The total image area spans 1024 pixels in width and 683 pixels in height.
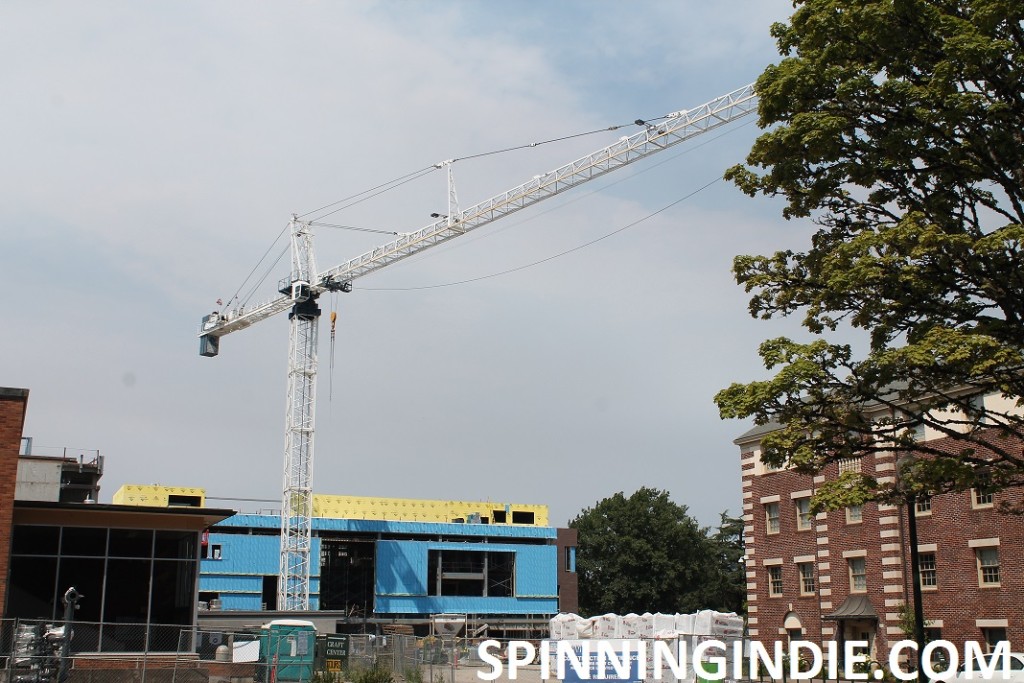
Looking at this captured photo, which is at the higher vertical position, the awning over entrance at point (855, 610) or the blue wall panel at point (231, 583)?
the blue wall panel at point (231, 583)

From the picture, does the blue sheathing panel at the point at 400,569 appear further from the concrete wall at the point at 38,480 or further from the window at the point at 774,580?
the window at the point at 774,580

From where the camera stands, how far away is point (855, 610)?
136ft

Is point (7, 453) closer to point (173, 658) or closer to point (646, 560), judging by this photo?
point (173, 658)

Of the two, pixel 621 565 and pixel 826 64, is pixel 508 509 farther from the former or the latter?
pixel 826 64

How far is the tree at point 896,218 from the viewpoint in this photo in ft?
53.3

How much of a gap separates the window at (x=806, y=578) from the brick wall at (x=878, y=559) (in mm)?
159

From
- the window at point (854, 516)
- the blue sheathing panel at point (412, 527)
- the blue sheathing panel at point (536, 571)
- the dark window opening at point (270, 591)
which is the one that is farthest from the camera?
the blue sheathing panel at point (536, 571)

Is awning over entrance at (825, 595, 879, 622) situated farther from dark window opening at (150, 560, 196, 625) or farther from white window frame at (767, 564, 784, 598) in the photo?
dark window opening at (150, 560, 196, 625)

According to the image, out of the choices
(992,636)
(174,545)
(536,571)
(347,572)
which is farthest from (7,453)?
(536,571)

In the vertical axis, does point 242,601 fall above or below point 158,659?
above

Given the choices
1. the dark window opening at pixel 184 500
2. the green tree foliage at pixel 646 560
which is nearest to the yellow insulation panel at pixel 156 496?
the dark window opening at pixel 184 500

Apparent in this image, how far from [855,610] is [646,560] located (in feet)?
213

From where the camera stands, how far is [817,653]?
35250 millimetres

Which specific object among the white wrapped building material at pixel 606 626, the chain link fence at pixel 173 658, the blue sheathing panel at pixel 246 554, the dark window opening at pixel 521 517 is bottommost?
the chain link fence at pixel 173 658
